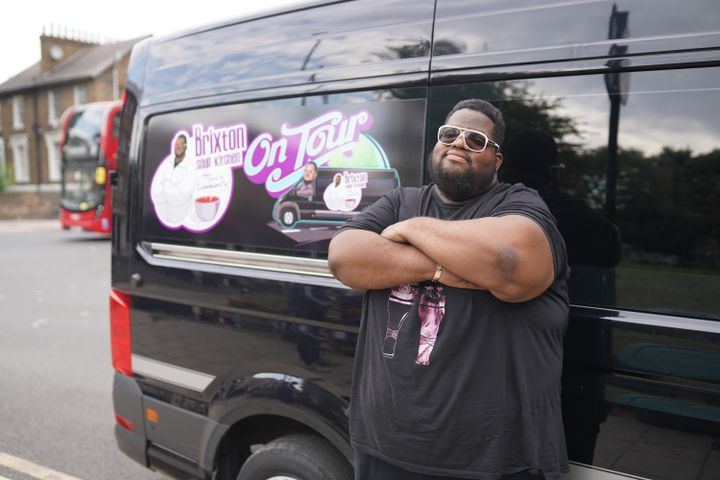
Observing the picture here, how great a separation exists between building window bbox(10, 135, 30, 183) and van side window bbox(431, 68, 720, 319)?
4154 centimetres

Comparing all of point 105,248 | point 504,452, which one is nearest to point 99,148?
point 105,248

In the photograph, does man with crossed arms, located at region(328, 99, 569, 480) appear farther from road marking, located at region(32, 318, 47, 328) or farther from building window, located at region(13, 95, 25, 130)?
building window, located at region(13, 95, 25, 130)

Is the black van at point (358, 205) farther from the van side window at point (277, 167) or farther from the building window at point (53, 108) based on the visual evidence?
the building window at point (53, 108)

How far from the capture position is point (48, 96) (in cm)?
3547

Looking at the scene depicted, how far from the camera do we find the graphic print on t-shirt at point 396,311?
5.68 feet

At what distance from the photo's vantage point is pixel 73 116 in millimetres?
17438

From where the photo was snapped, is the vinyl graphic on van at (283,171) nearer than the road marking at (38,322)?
Yes

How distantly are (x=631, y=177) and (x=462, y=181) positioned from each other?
0.51m

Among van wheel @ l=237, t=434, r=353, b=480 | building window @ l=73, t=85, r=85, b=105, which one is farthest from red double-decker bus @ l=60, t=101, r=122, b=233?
building window @ l=73, t=85, r=85, b=105

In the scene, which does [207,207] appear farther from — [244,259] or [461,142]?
[461,142]

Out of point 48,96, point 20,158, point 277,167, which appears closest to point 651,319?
point 277,167

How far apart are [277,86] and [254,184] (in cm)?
42

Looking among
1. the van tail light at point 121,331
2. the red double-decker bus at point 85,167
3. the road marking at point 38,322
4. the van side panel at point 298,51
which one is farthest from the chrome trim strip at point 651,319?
the red double-decker bus at point 85,167

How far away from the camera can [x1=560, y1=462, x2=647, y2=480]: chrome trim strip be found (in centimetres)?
174
